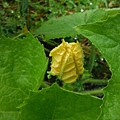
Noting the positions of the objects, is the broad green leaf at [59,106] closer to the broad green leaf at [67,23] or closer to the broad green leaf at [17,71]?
the broad green leaf at [17,71]

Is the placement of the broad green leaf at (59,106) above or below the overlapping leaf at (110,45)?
below

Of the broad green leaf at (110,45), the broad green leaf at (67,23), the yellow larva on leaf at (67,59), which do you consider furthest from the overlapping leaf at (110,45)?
the broad green leaf at (67,23)

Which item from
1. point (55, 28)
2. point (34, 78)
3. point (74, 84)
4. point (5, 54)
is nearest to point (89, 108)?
point (34, 78)

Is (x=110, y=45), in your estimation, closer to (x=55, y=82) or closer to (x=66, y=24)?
(x=55, y=82)

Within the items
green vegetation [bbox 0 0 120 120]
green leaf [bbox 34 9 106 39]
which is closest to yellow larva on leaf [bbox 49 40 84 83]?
green vegetation [bbox 0 0 120 120]

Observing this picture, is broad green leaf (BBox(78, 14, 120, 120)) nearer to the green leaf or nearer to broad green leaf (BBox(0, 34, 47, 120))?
broad green leaf (BBox(0, 34, 47, 120))

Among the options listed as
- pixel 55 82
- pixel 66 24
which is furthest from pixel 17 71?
pixel 66 24
